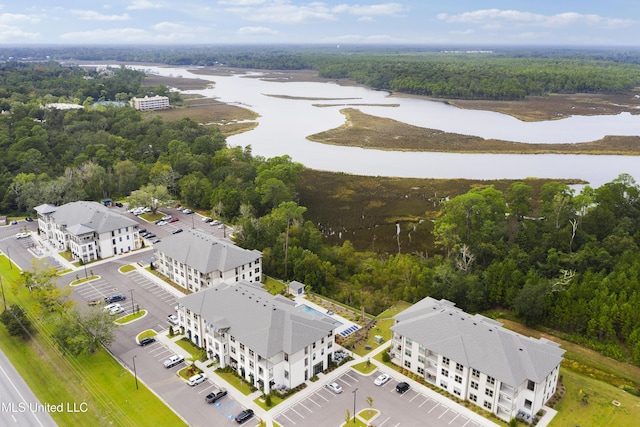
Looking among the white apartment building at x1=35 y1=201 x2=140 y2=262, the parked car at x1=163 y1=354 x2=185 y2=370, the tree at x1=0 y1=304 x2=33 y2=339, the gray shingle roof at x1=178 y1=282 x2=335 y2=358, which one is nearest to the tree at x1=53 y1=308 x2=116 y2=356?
the tree at x1=0 y1=304 x2=33 y2=339

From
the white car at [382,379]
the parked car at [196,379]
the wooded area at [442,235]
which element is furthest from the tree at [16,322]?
the white car at [382,379]

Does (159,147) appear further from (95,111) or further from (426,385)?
(426,385)

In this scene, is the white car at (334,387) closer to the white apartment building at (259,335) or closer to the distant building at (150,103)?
the white apartment building at (259,335)

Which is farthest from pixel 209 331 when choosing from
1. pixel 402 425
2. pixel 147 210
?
pixel 147 210

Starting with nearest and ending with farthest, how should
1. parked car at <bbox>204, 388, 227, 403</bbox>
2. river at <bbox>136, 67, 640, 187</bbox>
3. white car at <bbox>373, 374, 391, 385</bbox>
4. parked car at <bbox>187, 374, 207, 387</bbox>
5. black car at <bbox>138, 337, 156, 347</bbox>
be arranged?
parked car at <bbox>204, 388, 227, 403</bbox> → parked car at <bbox>187, 374, 207, 387</bbox> → white car at <bbox>373, 374, 391, 385</bbox> → black car at <bbox>138, 337, 156, 347</bbox> → river at <bbox>136, 67, 640, 187</bbox>

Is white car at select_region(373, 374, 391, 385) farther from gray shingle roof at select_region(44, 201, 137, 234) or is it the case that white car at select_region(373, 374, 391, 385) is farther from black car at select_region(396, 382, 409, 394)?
gray shingle roof at select_region(44, 201, 137, 234)

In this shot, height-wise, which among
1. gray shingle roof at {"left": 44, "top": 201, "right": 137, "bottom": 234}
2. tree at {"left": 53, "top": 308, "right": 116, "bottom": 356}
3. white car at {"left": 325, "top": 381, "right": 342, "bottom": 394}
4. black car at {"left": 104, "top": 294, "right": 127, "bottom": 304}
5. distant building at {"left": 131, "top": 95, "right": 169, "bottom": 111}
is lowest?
white car at {"left": 325, "top": 381, "right": 342, "bottom": 394}

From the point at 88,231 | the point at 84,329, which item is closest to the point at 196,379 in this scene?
the point at 84,329
